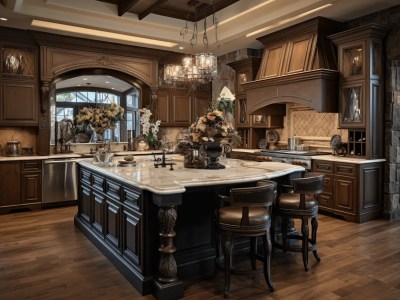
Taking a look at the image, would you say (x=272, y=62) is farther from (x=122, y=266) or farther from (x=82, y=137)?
(x=122, y=266)

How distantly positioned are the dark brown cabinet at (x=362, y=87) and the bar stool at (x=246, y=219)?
2.95m

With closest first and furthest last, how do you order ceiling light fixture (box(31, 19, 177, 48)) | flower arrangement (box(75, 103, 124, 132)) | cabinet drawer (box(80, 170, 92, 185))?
1. cabinet drawer (box(80, 170, 92, 185))
2. flower arrangement (box(75, 103, 124, 132))
3. ceiling light fixture (box(31, 19, 177, 48))

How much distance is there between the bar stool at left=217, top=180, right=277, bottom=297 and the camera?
2.73 meters

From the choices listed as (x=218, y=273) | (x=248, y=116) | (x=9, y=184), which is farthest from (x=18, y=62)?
(x=218, y=273)

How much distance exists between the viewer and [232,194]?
274 cm

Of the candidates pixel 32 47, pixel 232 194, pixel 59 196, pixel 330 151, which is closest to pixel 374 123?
pixel 330 151

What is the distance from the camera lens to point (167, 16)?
6.28 meters

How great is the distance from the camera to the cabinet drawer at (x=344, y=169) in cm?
504

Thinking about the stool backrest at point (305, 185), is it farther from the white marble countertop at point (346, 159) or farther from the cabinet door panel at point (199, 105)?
the cabinet door panel at point (199, 105)

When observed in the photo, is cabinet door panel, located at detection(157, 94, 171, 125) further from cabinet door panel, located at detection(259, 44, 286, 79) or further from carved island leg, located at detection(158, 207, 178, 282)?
carved island leg, located at detection(158, 207, 178, 282)

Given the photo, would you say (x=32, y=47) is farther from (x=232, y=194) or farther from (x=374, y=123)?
(x=374, y=123)

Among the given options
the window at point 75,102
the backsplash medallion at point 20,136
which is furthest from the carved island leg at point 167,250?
the window at point 75,102

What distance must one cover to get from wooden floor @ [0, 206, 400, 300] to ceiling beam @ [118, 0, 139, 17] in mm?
3402

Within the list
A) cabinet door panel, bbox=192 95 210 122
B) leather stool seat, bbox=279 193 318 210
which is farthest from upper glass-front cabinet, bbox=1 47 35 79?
leather stool seat, bbox=279 193 318 210
